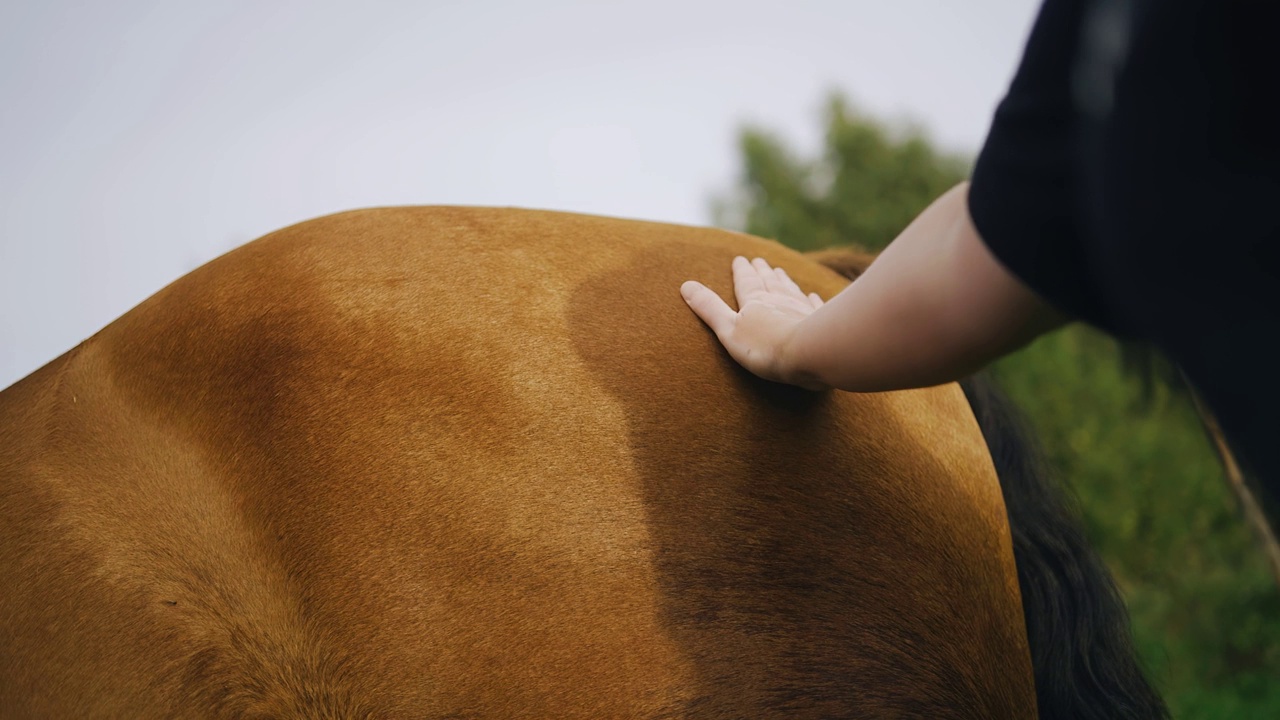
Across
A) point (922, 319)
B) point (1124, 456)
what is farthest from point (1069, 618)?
point (1124, 456)

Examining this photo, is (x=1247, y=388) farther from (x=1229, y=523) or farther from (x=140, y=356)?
(x=1229, y=523)

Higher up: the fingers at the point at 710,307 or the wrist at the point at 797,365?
the fingers at the point at 710,307

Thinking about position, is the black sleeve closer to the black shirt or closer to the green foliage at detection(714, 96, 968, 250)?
the black shirt

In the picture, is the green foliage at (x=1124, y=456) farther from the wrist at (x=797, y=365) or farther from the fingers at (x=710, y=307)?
the fingers at (x=710, y=307)

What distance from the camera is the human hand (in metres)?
0.99

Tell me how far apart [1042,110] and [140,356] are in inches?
48.3

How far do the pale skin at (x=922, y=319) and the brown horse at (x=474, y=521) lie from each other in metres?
0.22

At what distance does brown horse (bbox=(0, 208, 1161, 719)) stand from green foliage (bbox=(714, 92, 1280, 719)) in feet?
1.33

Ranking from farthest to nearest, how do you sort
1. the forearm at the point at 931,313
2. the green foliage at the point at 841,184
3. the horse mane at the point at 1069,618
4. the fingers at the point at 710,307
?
the green foliage at the point at 841,184 < the horse mane at the point at 1069,618 < the fingers at the point at 710,307 < the forearm at the point at 931,313

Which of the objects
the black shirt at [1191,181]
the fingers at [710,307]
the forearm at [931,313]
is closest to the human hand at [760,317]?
the fingers at [710,307]

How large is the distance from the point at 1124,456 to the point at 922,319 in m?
8.47

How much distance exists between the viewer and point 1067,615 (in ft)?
4.50

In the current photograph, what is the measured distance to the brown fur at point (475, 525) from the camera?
969mm

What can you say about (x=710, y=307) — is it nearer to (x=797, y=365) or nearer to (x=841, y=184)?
(x=797, y=365)
